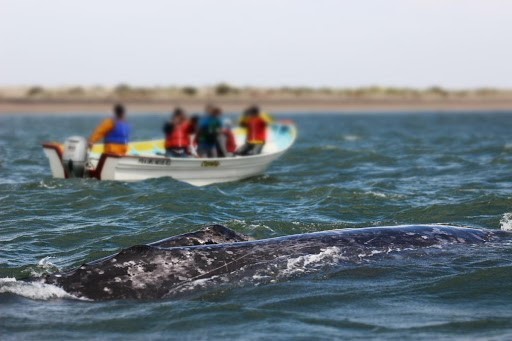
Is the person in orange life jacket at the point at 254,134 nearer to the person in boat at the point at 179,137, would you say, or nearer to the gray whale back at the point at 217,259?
the person in boat at the point at 179,137

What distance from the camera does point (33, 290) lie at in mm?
8758

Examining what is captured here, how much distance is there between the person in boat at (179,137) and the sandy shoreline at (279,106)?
172ft

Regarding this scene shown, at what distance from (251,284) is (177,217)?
5.13 meters

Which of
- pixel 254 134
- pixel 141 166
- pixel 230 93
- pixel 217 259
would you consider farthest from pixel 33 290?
pixel 230 93

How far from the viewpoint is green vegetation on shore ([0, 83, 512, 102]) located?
85556mm

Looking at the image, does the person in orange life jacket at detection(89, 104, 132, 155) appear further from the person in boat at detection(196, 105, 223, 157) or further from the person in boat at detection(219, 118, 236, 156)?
the person in boat at detection(219, 118, 236, 156)

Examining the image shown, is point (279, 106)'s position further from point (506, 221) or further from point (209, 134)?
point (506, 221)

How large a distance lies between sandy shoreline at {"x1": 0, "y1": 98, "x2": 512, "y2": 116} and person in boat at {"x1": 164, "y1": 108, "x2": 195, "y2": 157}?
5258 centimetres

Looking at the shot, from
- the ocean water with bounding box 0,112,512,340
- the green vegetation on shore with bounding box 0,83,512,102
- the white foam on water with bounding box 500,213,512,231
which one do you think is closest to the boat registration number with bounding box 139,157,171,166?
the ocean water with bounding box 0,112,512,340

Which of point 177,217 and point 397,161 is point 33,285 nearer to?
point 177,217

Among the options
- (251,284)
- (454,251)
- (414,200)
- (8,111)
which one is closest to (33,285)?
(251,284)

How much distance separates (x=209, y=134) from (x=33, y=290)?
13.1 m

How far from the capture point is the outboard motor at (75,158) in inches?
769

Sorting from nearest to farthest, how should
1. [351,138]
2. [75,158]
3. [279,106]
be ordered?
1. [75,158]
2. [351,138]
3. [279,106]
